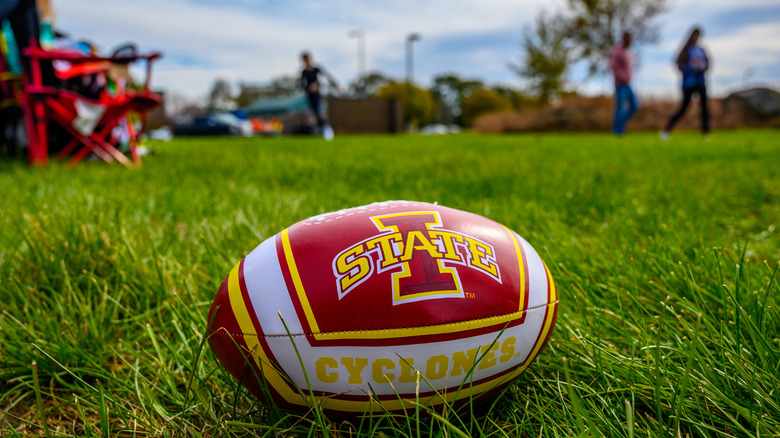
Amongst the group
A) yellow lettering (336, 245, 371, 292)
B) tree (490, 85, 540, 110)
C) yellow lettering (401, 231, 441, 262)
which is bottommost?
yellow lettering (336, 245, 371, 292)

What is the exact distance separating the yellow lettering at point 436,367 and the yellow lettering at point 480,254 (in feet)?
0.65

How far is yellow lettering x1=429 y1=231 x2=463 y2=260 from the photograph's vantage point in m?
1.04

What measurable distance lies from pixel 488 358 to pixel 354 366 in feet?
0.87

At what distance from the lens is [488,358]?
1025 millimetres

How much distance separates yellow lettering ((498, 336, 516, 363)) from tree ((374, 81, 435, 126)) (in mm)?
52114

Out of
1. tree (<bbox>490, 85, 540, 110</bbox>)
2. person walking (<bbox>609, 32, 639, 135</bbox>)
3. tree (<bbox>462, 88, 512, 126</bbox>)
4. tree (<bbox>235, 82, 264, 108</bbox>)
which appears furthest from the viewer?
tree (<bbox>235, 82, 264, 108</bbox>)

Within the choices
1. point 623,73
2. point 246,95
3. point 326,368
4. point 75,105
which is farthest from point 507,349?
point 246,95

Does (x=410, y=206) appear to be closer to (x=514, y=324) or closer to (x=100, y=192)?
(x=514, y=324)

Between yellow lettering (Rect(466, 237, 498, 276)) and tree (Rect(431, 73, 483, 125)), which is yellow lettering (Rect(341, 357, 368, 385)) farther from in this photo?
tree (Rect(431, 73, 483, 125))

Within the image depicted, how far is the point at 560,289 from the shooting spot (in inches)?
61.1

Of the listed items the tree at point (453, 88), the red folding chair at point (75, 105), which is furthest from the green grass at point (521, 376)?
the tree at point (453, 88)

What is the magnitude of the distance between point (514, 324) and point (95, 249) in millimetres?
1432

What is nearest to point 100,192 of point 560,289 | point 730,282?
point 560,289

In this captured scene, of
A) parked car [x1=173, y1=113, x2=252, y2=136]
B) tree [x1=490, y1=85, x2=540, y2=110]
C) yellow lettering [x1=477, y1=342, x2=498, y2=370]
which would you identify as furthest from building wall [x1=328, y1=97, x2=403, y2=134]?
yellow lettering [x1=477, y1=342, x2=498, y2=370]
